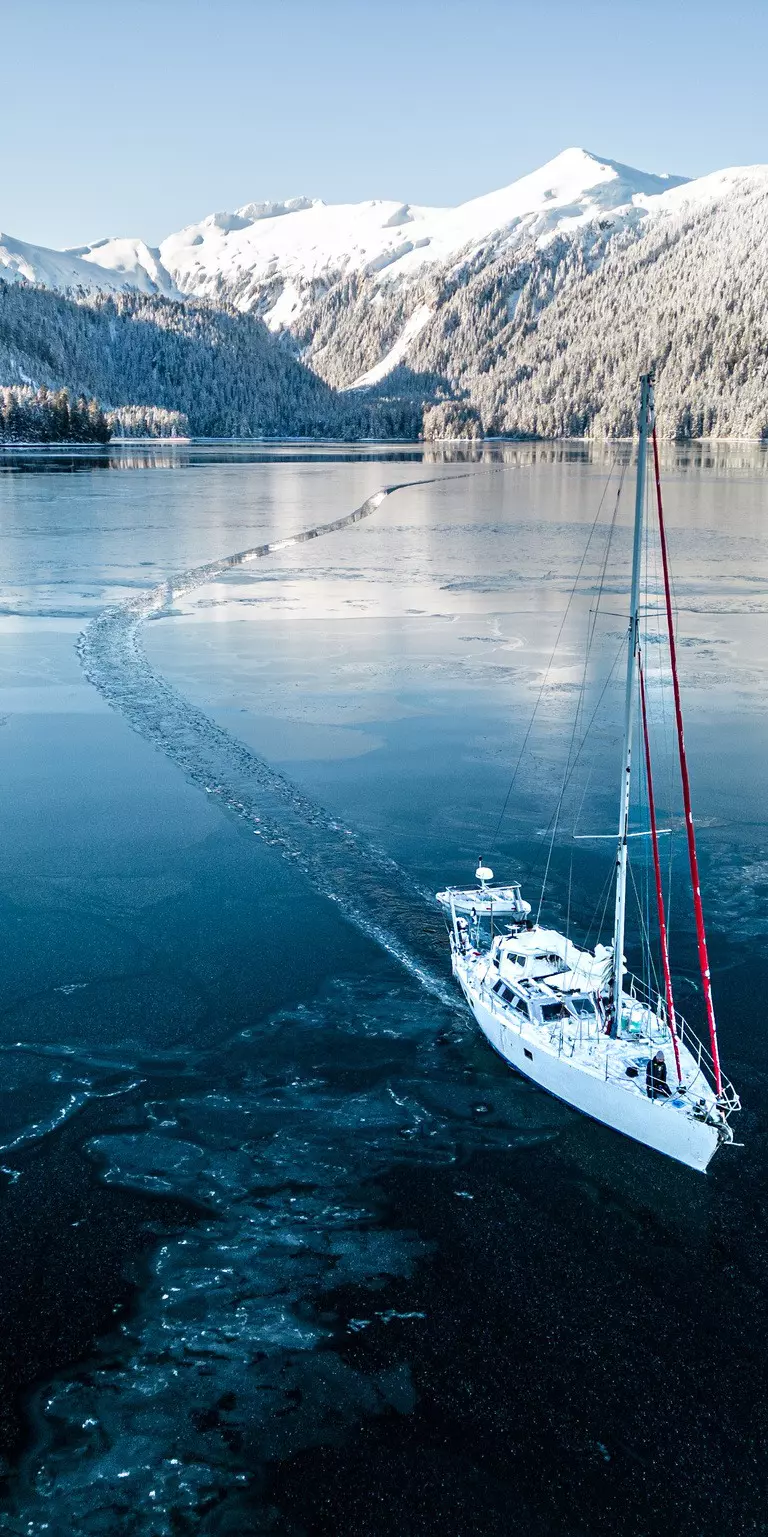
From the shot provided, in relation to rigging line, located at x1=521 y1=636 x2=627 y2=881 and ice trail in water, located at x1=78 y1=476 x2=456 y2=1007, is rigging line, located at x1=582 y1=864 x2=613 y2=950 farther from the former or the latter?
ice trail in water, located at x1=78 y1=476 x2=456 y2=1007

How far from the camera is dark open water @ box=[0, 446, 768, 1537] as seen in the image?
14195mm

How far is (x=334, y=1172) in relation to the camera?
63.4 feet

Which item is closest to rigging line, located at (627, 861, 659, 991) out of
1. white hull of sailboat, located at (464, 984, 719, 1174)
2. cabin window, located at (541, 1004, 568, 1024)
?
cabin window, located at (541, 1004, 568, 1024)

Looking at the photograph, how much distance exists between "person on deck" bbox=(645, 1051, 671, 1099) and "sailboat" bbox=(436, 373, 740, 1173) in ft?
0.07

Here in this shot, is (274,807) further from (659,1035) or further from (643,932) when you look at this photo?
(659,1035)

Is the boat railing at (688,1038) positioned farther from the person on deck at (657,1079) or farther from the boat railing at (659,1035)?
the person on deck at (657,1079)

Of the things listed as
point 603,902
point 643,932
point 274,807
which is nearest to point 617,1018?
point 643,932

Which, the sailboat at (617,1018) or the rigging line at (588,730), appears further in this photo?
the rigging line at (588,730)

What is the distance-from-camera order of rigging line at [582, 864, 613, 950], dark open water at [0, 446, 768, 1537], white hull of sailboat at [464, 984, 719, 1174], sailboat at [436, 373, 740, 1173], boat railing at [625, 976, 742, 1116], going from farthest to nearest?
rigging line at [582, 864, 613, 950], boat railing at [625, 976, 742, 1116], sailboat at [436, 373, 740, 1173], white hull of sailboat at [464, 984, 719, 1174], dark open water at [0, 446, 768, 1537]

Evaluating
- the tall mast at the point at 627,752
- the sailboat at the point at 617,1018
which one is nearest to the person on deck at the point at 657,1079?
→ the sailboat at the point at 617,1018

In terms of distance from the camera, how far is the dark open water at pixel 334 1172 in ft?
46.6

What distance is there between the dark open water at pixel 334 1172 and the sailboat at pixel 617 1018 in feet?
2.54

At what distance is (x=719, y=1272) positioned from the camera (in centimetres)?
1722

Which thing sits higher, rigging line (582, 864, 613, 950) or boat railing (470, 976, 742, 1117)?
rigging line (582, 864, 613, 950)
